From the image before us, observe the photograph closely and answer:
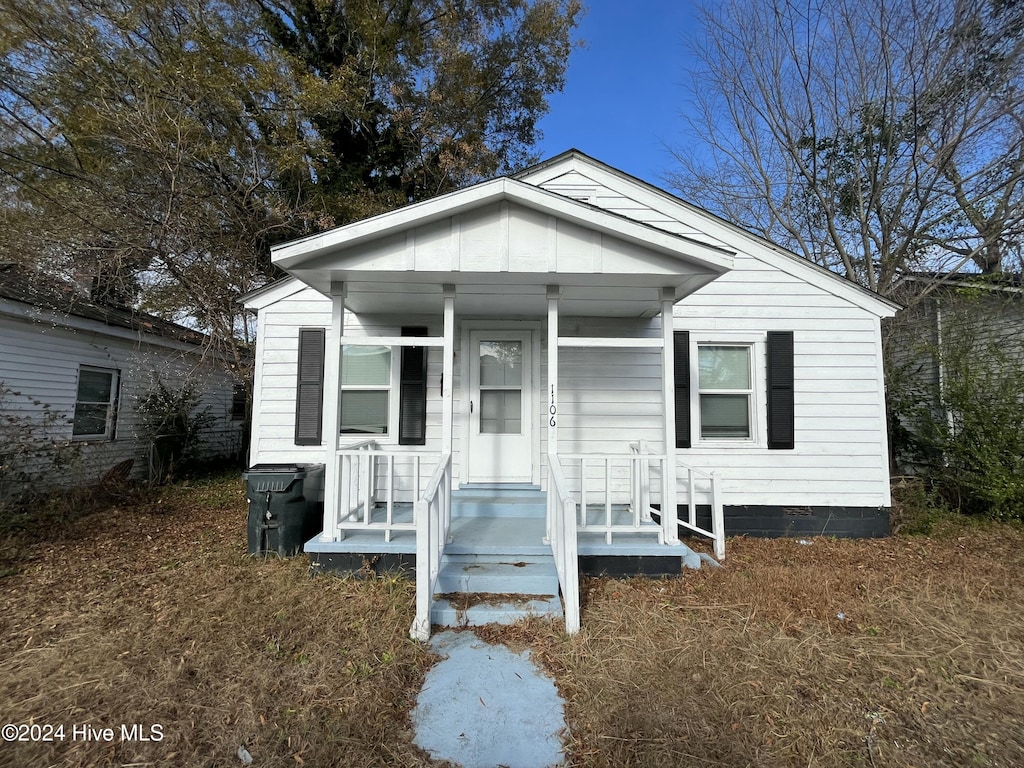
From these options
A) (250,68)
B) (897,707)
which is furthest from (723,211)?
(897,707)

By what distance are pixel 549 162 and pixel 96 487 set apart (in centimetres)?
859

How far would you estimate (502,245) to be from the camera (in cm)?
395

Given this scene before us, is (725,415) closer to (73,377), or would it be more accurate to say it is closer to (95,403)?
(73,377)

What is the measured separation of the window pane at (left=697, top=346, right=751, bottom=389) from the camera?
5840 millimetres

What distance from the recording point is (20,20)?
7.97 m

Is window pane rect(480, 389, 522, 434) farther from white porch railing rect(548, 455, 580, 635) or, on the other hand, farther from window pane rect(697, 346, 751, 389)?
window pane rect(697, 346, 751, 389)

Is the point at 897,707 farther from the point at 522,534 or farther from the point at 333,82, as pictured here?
the point at 333,82

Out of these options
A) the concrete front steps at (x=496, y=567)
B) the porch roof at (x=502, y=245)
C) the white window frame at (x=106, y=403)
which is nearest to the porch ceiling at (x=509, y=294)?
the porch roof at (x=502, y=245)

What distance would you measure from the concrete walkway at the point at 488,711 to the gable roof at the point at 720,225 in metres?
5.11

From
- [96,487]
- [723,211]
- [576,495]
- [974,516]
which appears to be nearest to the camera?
[576,495]

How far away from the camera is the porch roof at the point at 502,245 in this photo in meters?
3.85

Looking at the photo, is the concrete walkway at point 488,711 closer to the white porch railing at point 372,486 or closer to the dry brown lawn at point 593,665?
the dry brown lawn at point 593,665

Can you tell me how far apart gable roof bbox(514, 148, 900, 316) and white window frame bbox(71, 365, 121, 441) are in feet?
27.4

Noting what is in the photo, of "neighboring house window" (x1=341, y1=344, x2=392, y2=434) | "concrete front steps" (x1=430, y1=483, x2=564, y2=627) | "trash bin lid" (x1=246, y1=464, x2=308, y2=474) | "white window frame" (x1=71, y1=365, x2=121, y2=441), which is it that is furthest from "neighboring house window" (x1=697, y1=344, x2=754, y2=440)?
"white window frame" (x1=71, y1=365, x2=121, y2=441)
